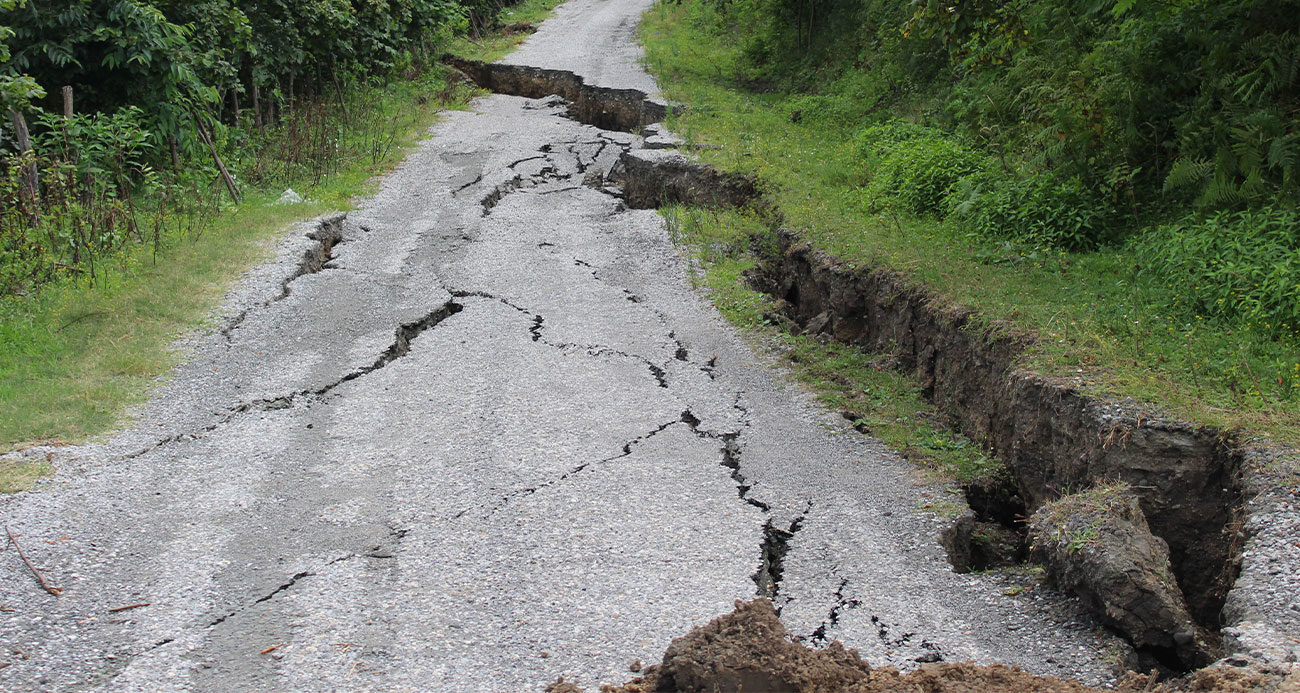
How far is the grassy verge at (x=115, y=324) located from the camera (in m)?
5.92

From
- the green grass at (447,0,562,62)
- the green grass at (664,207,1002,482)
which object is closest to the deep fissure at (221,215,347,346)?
the green grass at (664,207,1002,482)

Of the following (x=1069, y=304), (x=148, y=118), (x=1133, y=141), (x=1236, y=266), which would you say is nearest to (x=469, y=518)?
(x=1069, y=304)

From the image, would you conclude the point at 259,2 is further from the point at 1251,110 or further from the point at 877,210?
the point at 1251,110

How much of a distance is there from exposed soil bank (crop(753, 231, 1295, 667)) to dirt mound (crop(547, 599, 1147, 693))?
90 cm

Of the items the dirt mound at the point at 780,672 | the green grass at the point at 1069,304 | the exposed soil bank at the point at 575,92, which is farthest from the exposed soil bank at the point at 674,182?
the dirt mound at the point at 780,672

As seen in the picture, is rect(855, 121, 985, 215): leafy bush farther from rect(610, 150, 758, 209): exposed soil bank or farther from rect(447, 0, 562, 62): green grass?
rect(447, 0, 562, 62): green grass

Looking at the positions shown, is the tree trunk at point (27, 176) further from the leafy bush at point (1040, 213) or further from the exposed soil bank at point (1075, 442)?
the leafy bush at point (1040, 213)

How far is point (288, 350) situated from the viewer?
7324 mm

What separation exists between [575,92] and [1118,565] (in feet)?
56.1

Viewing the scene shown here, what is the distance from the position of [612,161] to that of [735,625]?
11.9 m

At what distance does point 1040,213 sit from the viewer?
7938mm

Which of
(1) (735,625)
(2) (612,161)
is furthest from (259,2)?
(1) (735,625)

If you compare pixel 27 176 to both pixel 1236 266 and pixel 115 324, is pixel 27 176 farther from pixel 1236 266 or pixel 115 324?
pixel 1236 266

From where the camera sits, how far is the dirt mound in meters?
3.32
